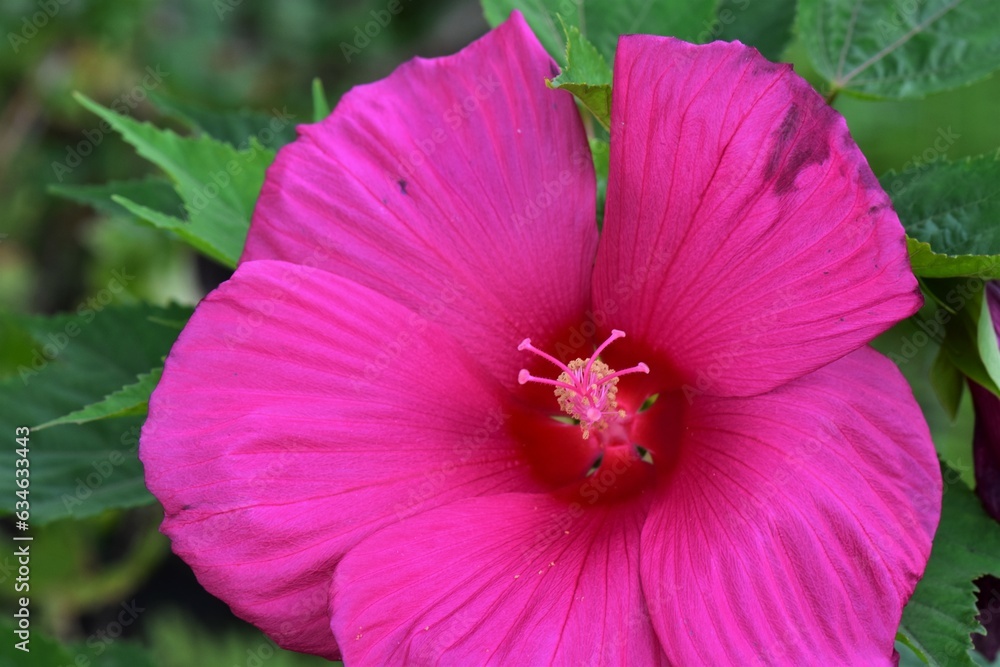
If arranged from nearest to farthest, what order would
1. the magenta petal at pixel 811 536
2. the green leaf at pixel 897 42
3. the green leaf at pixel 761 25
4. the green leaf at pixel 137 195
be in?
the magenta petal at pixel 811 536 → the green leaf at pixel 897 42 → the green leaf at pixel 761 25 → the green leaf at pixel 137 195

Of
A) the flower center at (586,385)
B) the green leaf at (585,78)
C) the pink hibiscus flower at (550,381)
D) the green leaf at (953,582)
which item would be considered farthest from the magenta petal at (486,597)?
the green leaf at (585,78)

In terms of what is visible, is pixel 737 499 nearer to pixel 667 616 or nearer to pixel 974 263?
pixel 667 616

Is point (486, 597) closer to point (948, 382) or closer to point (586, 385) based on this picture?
point (586, 385)

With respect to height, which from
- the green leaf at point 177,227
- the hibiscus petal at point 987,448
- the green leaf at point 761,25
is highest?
the green leaf at point 177,227

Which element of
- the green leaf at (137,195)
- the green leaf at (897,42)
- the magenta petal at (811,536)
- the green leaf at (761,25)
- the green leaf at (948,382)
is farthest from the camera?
the green leaf at (137,195)

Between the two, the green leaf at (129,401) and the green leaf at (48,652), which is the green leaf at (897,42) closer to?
the green leaf at (129,401)

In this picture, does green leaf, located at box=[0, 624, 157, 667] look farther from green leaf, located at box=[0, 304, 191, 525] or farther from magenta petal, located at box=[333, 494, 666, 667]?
magenta petal, located at box=[333, 494, 666, 667]

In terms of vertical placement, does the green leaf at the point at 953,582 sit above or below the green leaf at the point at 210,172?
below
